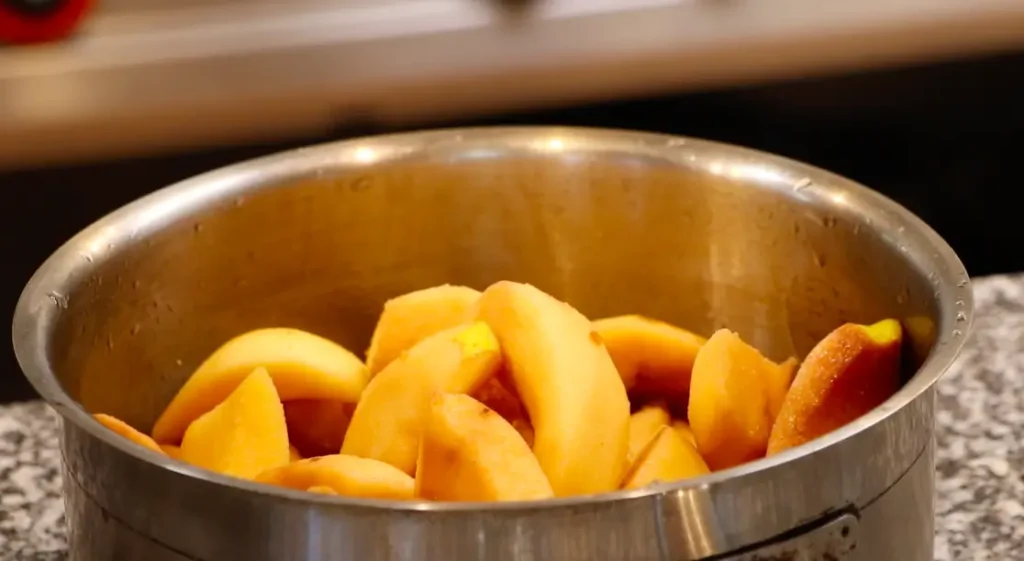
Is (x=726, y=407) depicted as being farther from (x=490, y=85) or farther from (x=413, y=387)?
(x=490, y=85)

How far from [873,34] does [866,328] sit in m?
0.88

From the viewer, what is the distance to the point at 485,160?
2.35 feet

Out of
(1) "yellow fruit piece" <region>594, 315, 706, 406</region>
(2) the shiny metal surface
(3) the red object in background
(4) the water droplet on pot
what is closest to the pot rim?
(4) the water droplet on pot

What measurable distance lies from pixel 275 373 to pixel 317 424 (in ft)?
0.13

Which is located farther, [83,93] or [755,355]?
[83,93]

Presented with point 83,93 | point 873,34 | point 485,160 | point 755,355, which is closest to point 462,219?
point 485,160

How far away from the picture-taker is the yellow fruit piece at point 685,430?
0.57 metres

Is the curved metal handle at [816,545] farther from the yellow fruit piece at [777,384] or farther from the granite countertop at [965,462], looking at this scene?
the granite countertop at [965,462]

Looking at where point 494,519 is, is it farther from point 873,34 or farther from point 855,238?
point 873,34

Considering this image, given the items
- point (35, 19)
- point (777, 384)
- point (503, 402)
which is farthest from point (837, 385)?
point (35, 19)

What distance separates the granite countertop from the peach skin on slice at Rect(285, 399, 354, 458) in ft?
0.36

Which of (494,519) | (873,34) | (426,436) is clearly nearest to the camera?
(494,519)

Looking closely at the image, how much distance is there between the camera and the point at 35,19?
1.32 m

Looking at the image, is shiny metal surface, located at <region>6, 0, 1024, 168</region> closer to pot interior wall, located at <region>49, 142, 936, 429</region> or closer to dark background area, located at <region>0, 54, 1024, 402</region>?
dark background area, located at <region>0, 54, 1024, 402</region>
